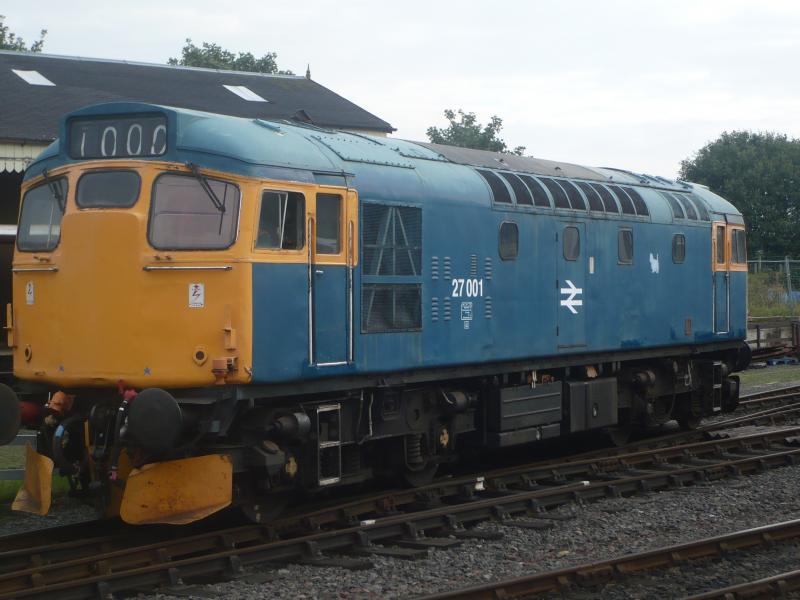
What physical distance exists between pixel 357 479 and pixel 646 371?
615 cm

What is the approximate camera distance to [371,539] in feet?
34.0

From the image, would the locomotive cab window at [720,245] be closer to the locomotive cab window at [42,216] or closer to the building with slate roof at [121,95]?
the building with slate roof at [121,95]

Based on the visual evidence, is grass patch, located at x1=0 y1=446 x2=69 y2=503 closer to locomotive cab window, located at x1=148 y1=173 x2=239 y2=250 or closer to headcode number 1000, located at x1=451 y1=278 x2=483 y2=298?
locomotive cab window, located at x1=148 y1=173 x2=239 y2=250

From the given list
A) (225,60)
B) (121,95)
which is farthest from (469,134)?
(121,95)

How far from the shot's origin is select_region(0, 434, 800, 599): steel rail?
863cm

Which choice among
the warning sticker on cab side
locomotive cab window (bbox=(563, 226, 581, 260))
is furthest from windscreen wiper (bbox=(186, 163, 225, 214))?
locomotive cab window (bbox=(563, 226, 581, 260))

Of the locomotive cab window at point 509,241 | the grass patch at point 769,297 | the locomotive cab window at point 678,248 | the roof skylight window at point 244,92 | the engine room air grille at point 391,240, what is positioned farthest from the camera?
the grass patch at point 769,297

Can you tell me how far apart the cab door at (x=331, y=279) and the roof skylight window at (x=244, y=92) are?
52.6 feet

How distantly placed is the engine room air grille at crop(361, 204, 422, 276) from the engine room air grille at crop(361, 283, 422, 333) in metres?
0.16

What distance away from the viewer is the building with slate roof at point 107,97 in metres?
18.9

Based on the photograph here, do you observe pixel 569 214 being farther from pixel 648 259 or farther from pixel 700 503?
pixel 700 503

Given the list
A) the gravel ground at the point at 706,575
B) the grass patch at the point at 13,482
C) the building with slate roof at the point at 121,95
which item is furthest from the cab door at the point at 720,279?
the grass patch at the point at 13,482

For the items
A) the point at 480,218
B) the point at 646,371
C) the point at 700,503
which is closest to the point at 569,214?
the point at 480,218

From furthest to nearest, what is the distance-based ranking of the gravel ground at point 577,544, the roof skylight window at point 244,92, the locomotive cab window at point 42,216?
the roof skylight window at point 244,92
the locomotive cab window at point 42,216
the gravel ground at point 577,544
